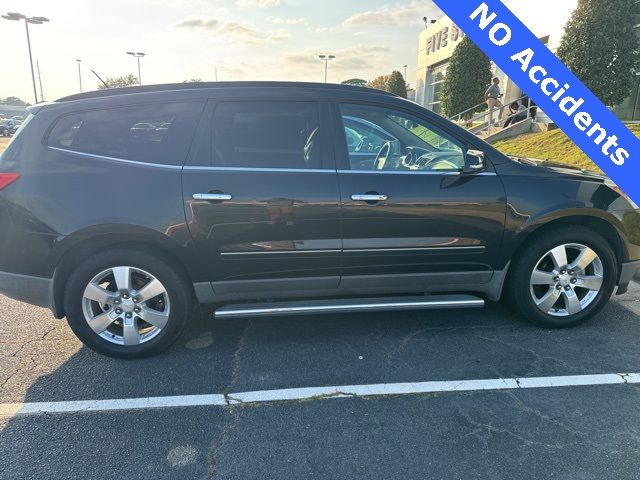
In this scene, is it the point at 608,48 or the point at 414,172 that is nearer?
the point at 414,172

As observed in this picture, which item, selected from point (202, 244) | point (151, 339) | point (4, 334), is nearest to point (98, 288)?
point (151, 339)

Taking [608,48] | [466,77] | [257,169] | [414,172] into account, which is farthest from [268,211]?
[466,77]

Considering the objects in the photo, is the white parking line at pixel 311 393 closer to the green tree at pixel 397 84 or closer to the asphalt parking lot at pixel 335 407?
the asphalt parking lot at pixel 335 407

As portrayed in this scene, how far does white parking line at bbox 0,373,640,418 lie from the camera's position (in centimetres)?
273

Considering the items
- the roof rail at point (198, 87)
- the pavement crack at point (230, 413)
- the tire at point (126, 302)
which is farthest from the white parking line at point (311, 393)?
the roof rail at point (198, 87)

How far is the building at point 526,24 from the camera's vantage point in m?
15.2

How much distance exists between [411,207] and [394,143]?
2.02 feet

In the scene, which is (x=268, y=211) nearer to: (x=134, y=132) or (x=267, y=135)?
(x=267, y=135)

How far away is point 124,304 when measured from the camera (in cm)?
317

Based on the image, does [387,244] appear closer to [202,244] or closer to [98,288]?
[202,244]

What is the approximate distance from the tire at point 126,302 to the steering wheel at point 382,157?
1626mm

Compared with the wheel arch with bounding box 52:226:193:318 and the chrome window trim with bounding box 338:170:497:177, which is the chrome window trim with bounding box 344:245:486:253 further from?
the wheel arch with bounding box 52:226:193:318

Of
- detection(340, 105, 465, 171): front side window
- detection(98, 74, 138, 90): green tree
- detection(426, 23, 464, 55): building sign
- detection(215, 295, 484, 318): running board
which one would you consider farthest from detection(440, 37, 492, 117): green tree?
detection(215, 295, 484, 318): running board

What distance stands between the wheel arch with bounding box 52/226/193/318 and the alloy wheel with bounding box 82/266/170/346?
162mm
